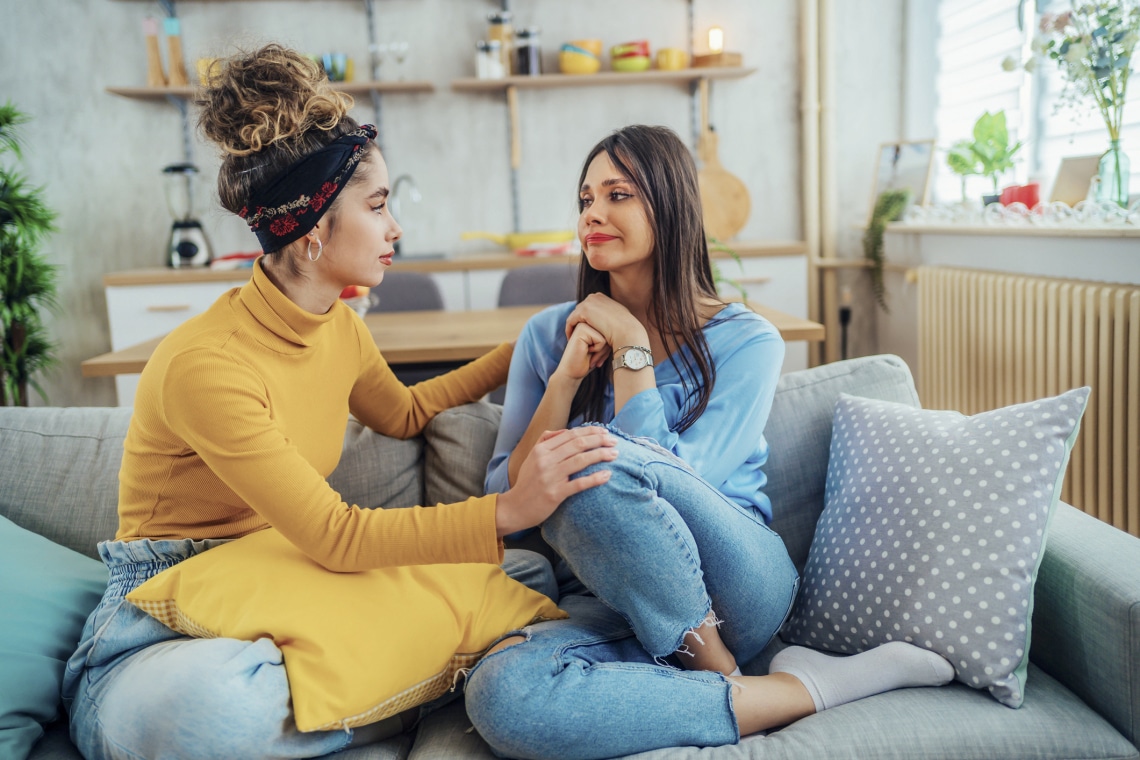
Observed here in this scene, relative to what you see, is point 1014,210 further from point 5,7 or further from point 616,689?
point 5,7

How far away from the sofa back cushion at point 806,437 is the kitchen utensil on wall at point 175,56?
3.43 meters

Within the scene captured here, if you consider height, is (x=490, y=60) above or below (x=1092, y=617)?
above

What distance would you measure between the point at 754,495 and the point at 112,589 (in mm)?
952

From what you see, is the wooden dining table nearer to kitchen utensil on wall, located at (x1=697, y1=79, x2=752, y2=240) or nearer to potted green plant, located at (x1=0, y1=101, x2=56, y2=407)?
kitchen utensil on wall, located at (x1=697, y1=79, x2=752, y2=240)

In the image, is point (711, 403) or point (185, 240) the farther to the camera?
point (185, 240)

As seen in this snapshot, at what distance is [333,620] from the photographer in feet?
3.65

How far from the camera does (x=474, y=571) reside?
4.19 ft

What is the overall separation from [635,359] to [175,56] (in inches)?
135

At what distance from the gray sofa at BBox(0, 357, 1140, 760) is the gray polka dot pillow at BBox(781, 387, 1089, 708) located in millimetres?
65

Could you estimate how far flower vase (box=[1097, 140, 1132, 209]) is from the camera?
2252 mm

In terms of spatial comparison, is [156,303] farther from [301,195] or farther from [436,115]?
[301,195]

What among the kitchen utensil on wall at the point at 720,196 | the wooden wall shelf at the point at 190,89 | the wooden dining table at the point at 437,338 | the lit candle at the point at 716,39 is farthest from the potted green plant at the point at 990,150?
the wooden wall shelf at the point at 190,89

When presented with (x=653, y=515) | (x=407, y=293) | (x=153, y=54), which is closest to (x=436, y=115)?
(x=153, y=54)

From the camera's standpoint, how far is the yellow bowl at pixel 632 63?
3.90m
